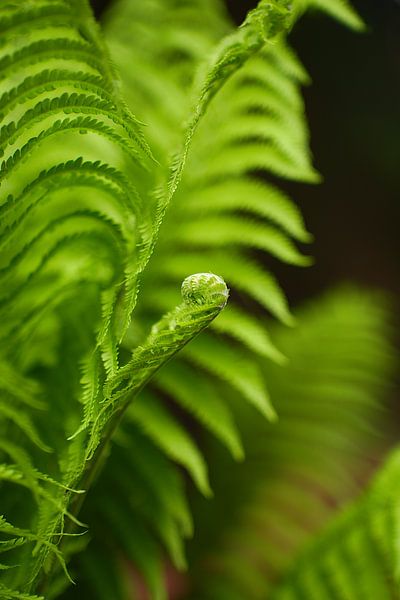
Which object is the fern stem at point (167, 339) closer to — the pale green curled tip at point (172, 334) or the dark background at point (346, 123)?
the pale green curled tip at point (172, 334)

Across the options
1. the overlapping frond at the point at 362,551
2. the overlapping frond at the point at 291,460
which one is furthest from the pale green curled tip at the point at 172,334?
the overlapping frond at the point at 291,460

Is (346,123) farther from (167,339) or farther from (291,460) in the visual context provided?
(167,339)

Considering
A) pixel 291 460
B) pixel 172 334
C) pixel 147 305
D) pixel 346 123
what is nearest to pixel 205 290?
pixel 172 334

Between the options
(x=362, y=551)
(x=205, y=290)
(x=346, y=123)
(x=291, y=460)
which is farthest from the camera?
(x=346, y=123)

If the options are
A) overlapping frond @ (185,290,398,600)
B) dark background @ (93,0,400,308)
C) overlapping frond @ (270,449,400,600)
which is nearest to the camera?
overlapping frond @ (270,449,400,600)

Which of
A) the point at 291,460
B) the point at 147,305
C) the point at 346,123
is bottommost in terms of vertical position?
the point at 291,460

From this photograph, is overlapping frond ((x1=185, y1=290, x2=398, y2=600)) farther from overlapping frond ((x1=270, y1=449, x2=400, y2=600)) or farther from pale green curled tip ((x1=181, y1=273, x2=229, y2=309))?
pale green curled tip ((x1=181, y1=273, x2=229, y2=309))

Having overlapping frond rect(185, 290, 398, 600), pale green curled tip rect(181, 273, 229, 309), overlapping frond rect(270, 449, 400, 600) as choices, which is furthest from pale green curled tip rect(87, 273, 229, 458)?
overlapping frond rect(185, 290, 398, 600)
